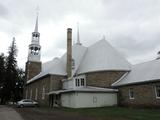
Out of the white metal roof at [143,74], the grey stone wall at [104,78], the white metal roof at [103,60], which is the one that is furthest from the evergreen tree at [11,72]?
the white metal roof at [143,74]

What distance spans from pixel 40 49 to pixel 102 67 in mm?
20088

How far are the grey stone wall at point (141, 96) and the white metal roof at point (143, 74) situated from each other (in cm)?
68

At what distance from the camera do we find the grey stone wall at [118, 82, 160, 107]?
80.9 feet

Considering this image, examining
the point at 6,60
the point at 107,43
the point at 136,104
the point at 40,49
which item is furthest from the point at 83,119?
the point at 6,60

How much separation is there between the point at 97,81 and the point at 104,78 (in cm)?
116

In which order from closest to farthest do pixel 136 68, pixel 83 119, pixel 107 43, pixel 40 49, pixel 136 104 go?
1. pixel 83 119
2. pixel 136 104
3. pixel 136 68
4. pixel 107 43
5. pixel 40 49

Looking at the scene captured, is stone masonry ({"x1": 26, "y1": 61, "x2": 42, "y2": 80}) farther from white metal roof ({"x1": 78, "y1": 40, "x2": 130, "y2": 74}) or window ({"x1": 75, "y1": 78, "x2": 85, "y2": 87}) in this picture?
window ({"x1": 75, "y1": 78, "x2": 85, "y2": 87})

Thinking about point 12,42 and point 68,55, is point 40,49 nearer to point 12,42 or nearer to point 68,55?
point 12,42

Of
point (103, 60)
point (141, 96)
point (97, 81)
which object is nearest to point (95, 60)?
point (103, 60)

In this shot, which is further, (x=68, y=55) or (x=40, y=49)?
(x=40, y=49)

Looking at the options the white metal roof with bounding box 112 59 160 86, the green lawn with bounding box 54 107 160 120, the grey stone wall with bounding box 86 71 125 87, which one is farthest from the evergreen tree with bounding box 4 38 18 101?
the green lawn with bounding box 54 107 160 120

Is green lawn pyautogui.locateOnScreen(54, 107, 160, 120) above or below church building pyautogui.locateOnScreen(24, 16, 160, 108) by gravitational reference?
below

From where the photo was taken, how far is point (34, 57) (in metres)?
47.8

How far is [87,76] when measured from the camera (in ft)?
110
